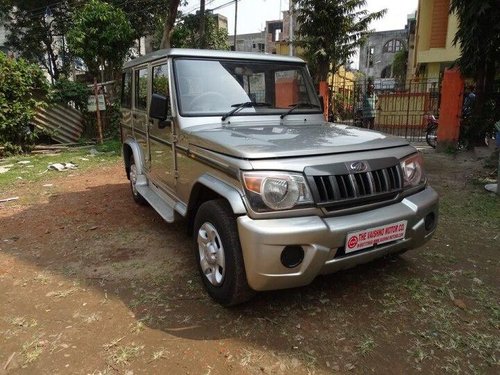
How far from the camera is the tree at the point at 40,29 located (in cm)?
1978

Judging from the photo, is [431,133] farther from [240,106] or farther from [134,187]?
[240,106]

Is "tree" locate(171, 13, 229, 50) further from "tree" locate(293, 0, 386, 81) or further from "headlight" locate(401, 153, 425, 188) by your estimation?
"headlight" locate(401, 153, 425, 188)

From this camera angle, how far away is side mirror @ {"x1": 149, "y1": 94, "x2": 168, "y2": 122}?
3.35m

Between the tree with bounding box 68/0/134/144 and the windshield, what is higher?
the tree with bounding box 68/0/134/144

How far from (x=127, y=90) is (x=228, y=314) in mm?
3767

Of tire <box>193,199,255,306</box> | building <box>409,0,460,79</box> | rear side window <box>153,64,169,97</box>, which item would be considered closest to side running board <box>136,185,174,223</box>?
tire <box>193,199,255,306</box>

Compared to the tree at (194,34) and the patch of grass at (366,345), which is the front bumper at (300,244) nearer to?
the patch of grass at (366,345)

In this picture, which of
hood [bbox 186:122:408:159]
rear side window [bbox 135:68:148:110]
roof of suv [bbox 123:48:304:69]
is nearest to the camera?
hood [bbox 186:122:408:159]

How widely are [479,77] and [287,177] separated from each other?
8275 millimetres

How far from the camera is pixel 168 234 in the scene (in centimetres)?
437

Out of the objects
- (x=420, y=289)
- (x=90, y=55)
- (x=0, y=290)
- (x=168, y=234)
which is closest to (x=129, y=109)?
(x=168, y=234)

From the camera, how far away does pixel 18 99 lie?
30.3 ft

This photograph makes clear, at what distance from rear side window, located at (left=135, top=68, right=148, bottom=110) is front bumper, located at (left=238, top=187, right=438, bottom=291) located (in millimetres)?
2681

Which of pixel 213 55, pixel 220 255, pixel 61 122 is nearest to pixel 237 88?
pixel 213 55
